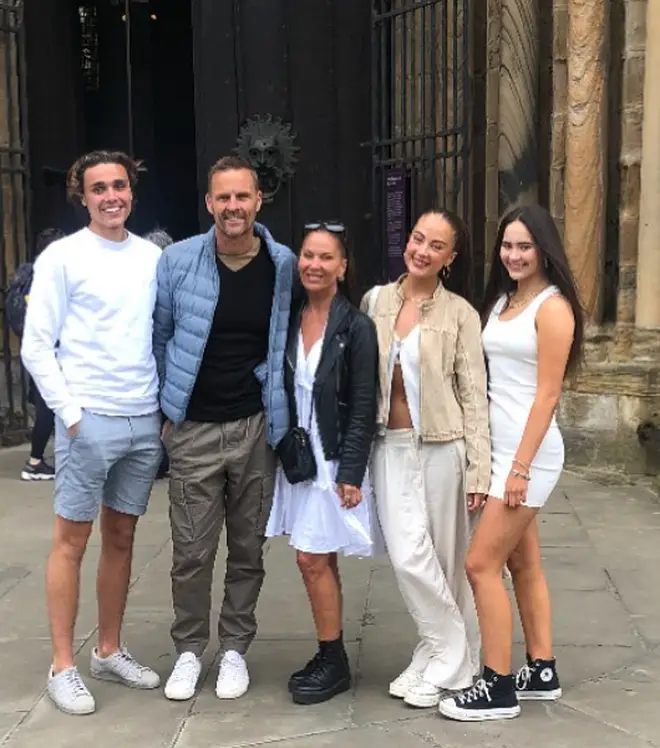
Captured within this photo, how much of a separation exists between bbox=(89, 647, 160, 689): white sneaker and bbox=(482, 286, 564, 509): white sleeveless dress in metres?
1.50

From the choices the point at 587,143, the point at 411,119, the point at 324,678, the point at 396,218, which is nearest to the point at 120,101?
the point at 411,119

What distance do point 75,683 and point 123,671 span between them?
23 cm

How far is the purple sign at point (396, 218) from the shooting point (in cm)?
834

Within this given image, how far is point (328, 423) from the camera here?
3361 mm

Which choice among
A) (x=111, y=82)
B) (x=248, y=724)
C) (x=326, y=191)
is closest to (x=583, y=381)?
(x=326, y=191)

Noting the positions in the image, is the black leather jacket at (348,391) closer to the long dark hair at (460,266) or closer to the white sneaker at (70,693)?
the long dark hair at (460,266)

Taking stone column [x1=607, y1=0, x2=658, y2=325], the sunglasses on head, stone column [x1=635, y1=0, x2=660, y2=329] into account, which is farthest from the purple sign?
the sunglasses on head

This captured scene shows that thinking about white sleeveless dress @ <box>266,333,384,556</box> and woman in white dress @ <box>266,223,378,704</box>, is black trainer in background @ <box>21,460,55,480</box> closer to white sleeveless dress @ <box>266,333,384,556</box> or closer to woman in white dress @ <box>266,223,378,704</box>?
woman in white dress @ <box>266,223,378,704</box>

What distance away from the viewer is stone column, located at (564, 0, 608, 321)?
22.9ft

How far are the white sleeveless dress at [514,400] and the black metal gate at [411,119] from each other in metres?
4.83

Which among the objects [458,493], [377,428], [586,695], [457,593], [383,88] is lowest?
[586,695]

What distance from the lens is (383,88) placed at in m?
8.42

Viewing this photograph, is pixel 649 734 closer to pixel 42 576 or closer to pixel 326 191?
pixel 42 576

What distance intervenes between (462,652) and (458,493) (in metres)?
0.58
